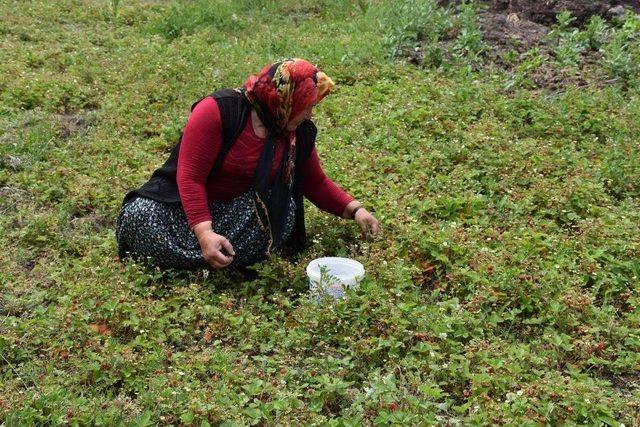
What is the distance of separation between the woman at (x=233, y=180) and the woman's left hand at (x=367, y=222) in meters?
0.33

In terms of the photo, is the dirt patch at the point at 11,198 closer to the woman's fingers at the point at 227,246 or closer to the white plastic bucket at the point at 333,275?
the woman's fingers at the point at 227,246

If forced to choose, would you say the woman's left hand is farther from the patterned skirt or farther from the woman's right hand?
the woman's right hand

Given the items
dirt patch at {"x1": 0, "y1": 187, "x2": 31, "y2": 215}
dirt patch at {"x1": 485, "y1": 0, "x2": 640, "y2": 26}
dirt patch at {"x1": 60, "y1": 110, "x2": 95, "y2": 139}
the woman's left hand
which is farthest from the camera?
dirt patch at {"x1": 485, "y1": 0, "x2": 640, "y2": 26}

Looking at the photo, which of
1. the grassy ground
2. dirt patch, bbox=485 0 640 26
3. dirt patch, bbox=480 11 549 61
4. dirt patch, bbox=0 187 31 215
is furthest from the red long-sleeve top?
dirt patch, bbox=485 0 640 26

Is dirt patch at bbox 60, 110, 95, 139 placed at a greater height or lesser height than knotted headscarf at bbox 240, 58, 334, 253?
lesser

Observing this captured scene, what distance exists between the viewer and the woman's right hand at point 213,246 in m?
3.86

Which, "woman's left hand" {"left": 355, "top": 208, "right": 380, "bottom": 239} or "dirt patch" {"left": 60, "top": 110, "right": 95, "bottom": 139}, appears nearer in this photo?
"woman's left hand" {"left": 355, "top": 208, "right": 380, "bottom": 239}

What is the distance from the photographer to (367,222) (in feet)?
14.6

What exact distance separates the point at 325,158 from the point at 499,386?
2.75m

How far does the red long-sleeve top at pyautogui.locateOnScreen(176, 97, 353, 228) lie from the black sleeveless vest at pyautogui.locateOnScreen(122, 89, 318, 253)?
4cm

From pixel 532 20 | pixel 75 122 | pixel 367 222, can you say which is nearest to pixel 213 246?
→ pixel 367 222

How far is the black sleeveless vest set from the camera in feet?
13.2

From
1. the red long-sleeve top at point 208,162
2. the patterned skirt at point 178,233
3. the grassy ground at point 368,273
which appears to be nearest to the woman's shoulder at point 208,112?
the red long-sleeve top at point 208,162

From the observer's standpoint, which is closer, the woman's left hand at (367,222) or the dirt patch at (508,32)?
the woman's left hand at (367,222)
